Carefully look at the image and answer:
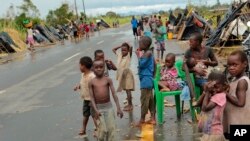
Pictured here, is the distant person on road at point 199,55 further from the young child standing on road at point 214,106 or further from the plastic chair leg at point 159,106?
the young child standing on road at point 214,106

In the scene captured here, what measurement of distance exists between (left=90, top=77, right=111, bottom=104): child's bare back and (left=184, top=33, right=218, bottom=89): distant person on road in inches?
69.7

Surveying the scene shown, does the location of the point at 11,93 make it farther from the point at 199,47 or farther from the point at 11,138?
the point at 199,47

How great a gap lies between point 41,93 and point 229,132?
892cm

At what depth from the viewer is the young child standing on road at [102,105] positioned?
20.3 ft

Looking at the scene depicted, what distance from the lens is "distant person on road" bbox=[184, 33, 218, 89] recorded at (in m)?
7.44

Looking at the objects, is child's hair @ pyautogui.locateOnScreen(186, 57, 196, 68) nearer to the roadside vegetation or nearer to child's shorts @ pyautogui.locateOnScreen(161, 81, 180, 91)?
child's shorts @ pyautogui.locateOnScreen(161, 81, 180, 91)

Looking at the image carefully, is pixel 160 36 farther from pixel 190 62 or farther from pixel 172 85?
pixel 190 62

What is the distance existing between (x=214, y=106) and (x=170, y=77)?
322 centimetres

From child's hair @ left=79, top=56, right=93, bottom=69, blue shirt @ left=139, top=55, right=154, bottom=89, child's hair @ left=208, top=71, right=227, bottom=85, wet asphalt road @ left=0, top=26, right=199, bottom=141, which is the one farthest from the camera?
blue shirt @ left=139, top=55, right=154, bottom=89

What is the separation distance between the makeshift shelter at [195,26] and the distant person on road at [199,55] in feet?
58.4

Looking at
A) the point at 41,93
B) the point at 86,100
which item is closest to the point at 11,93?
the point at 41,93

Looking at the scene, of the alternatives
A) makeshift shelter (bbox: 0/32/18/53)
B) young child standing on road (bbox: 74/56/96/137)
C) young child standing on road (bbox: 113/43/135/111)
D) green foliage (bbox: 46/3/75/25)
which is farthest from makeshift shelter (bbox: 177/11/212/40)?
green foliage (bbox: 46/3/75/25)

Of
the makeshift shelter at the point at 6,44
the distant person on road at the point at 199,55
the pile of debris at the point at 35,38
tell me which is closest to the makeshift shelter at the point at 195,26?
the makeshift shelter at the point at 6,44

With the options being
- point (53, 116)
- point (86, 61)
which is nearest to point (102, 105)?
point (86, 61)
